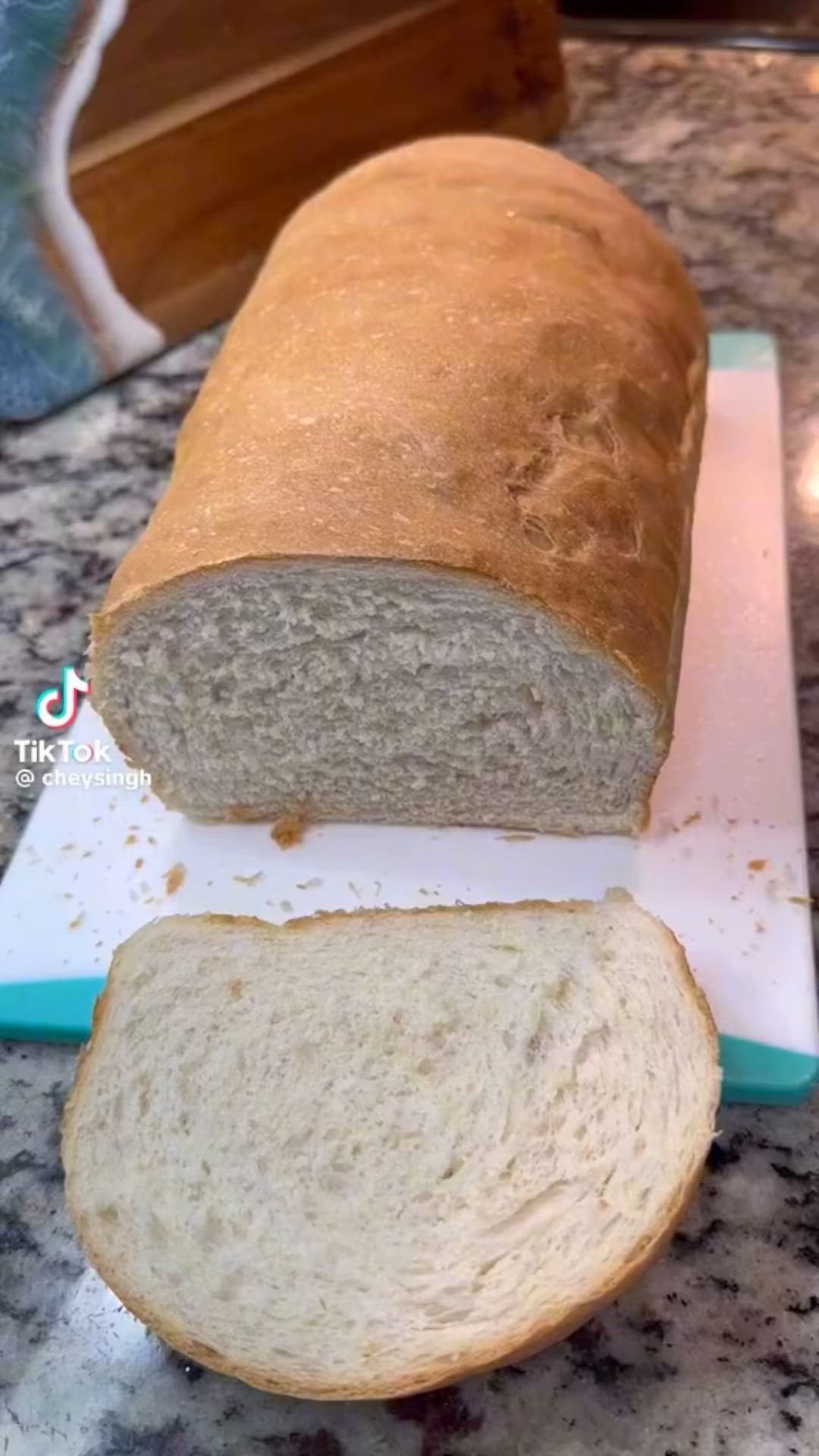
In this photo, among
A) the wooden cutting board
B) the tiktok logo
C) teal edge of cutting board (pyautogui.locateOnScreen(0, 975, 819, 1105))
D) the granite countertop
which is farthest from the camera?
the wooden cutting board

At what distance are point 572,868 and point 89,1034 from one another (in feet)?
2.26

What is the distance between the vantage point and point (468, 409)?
5.77 feet

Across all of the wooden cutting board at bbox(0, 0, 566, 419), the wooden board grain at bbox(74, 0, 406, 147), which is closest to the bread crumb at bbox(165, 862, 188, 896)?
the wooden cutting board at bbox(0, 0, 566, 419)

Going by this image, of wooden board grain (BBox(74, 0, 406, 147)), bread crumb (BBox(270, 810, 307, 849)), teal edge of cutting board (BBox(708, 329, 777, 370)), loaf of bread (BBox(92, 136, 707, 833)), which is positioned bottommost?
bread crumb (BBox(270, 810, 307, 849))

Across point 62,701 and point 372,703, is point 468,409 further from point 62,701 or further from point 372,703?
point 62,701

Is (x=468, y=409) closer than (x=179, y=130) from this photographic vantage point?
Yes

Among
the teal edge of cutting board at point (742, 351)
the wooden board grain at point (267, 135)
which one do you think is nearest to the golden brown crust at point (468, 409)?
the teal edge of cutting board at point (742, 351)

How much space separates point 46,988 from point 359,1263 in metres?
0.61

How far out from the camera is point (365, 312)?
6.34 feet

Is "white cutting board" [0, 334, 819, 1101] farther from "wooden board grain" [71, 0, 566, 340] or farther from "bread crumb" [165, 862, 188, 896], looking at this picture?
→ "wooden board grain" [71, 0, 566, 340]

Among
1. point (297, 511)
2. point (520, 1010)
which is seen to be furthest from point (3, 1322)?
point (297, 511)

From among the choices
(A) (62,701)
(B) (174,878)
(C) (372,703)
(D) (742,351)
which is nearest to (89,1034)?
(B) (174,878)

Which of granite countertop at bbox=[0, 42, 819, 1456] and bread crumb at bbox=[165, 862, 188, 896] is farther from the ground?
bread crumb at bbox=[165, 862, 188, 896]

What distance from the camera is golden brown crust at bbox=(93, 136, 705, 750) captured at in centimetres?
164
